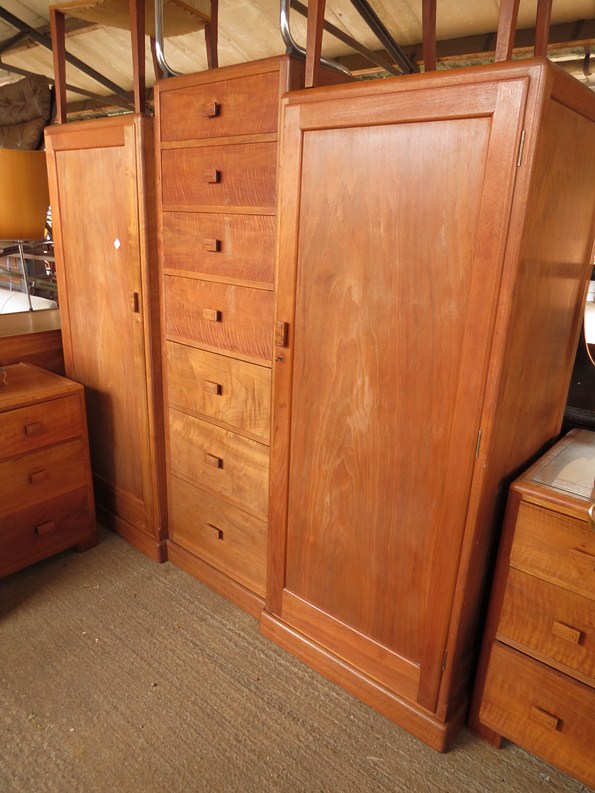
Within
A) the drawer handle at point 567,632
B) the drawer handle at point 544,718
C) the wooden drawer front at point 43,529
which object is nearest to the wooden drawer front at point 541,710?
the drawer handle at point 544,718

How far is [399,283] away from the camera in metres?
1.18

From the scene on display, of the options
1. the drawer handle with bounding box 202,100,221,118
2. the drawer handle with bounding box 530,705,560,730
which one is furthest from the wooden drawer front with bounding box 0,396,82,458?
the drawer handle with bounding box 530,705,560,730

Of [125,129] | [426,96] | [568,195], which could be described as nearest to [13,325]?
[125,129]

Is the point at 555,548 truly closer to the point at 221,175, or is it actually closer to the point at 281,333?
the point at 281,333

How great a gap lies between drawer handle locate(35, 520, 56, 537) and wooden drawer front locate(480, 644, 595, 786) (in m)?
1.56

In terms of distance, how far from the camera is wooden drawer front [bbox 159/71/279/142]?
1.33m

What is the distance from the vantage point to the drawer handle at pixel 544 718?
1.25 meters

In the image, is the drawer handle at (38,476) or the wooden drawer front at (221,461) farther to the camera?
the drawer handle at (38,476)

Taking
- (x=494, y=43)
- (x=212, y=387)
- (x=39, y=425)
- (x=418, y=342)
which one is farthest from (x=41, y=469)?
(x=494, y=43)

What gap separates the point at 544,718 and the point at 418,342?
0.94m

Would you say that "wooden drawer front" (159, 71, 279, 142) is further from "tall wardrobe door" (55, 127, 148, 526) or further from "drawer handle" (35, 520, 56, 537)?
"drawer handle" (35, 520, 56, 537)

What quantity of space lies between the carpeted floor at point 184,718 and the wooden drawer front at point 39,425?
1.74 feet

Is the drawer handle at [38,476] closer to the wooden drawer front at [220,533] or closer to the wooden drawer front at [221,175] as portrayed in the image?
the wooden drawer front at [220,533]

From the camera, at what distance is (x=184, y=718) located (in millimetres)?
1448
